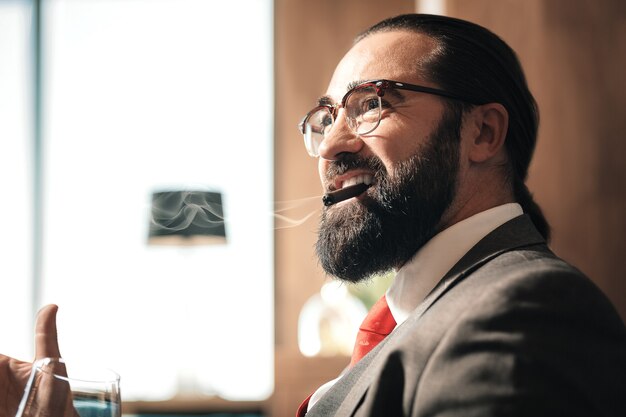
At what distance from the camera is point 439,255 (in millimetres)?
1199

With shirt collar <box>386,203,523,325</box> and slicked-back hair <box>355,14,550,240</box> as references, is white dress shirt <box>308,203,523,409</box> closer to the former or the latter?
shirt collar <box>386,203,523,325</box>

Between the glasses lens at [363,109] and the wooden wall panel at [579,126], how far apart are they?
0.96 metres

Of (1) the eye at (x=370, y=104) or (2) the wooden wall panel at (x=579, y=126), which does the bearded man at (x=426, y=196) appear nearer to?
(1) the eye at (x=370, y=104)

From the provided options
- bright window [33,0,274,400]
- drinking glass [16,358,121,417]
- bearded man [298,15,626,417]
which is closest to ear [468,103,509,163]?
bearded man [298,15,626,417]

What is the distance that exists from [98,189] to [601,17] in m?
2.70

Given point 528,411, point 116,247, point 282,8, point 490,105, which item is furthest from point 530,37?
point 116,247

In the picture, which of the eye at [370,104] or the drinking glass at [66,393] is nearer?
the drinking glass at [66,393]

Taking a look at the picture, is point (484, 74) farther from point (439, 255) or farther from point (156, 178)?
point (156, 178)

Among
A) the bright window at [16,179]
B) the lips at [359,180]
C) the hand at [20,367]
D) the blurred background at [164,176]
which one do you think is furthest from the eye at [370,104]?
the bright window at [16,179]

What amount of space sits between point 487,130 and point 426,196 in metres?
0.17

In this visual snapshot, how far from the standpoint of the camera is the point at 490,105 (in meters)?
1.28

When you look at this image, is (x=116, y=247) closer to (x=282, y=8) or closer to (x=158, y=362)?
(x=158, y=362)

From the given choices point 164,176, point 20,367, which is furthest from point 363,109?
point 164,176

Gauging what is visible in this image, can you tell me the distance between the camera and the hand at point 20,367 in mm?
1107
